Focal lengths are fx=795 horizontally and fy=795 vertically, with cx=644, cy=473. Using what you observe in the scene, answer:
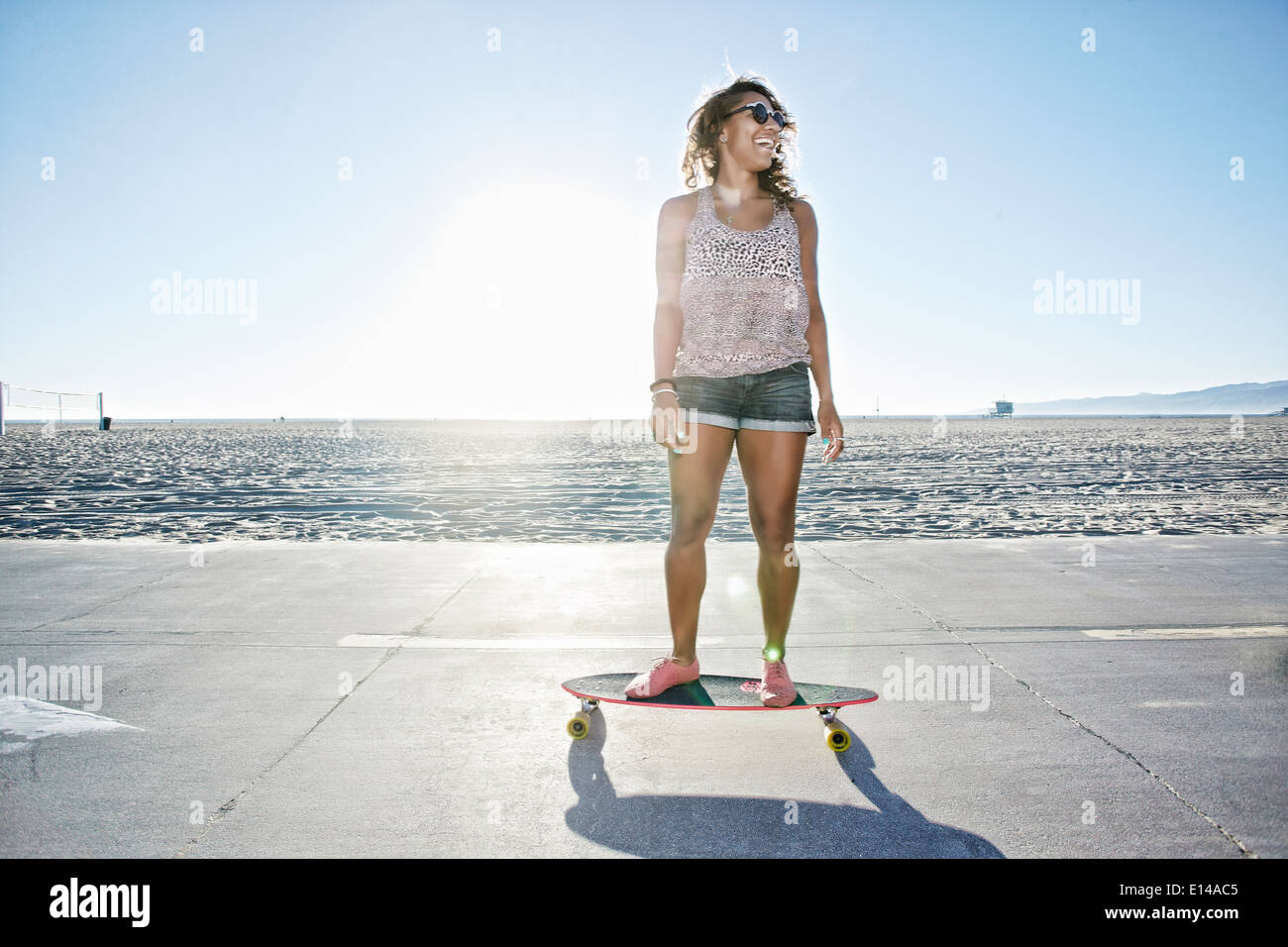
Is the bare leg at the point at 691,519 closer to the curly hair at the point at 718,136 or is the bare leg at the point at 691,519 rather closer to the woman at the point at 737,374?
the woman at the point at 737,374

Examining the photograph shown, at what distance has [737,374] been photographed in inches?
106

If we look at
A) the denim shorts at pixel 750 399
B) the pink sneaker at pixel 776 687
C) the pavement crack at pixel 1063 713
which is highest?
the denim shorts at pixel 750 399

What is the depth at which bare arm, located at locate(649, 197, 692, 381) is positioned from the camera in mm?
2734

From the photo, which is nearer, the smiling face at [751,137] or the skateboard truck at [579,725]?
the skateboard truck at [579,725]

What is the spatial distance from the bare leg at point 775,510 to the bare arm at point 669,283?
1.22ft

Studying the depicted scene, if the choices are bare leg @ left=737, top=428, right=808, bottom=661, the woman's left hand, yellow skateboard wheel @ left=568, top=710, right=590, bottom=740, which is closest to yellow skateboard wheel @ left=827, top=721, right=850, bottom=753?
bare leg @ left=737, top=428, right=808, bottom=661

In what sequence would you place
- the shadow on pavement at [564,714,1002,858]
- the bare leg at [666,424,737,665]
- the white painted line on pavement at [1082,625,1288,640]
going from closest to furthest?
the shadow on pavement at [564,714,1002,858] < the bare leg at [666,424,737,665] < the white painted line on pavement at [1082,625,1288,640]

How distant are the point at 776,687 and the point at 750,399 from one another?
0.97 meters

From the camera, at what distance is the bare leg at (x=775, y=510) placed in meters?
2.70

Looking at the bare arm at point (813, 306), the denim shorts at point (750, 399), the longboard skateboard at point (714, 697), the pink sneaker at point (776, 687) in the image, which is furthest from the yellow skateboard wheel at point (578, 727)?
the bare arm at point (813, 306)

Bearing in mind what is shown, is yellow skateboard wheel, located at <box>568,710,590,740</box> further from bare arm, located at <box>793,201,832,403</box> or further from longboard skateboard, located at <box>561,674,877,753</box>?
bare arm, located at <box>793,201,832,403</box>

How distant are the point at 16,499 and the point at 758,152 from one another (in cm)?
1531
